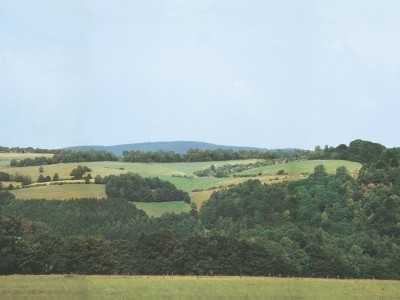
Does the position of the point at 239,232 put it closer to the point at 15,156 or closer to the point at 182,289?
the point at 15,156

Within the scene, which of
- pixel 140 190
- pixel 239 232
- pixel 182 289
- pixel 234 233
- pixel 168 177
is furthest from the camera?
pixel 168 177

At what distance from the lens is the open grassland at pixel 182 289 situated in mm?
62656

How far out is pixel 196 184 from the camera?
189m

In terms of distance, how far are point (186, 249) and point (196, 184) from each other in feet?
287

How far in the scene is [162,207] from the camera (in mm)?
170375

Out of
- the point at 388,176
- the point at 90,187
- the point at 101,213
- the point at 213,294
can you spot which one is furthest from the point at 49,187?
the point at 213,294

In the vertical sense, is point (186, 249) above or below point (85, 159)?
below

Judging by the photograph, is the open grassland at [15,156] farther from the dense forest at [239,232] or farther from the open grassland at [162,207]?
the open grassland at [162,207]

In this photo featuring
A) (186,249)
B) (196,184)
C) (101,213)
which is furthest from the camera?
(196,184)

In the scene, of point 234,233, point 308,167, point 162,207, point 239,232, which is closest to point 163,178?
point 162,207

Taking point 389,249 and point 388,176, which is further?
point 388,176

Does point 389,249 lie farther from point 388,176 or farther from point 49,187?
point 49,187

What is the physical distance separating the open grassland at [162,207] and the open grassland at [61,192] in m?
8.59

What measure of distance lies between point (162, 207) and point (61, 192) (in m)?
21.0
